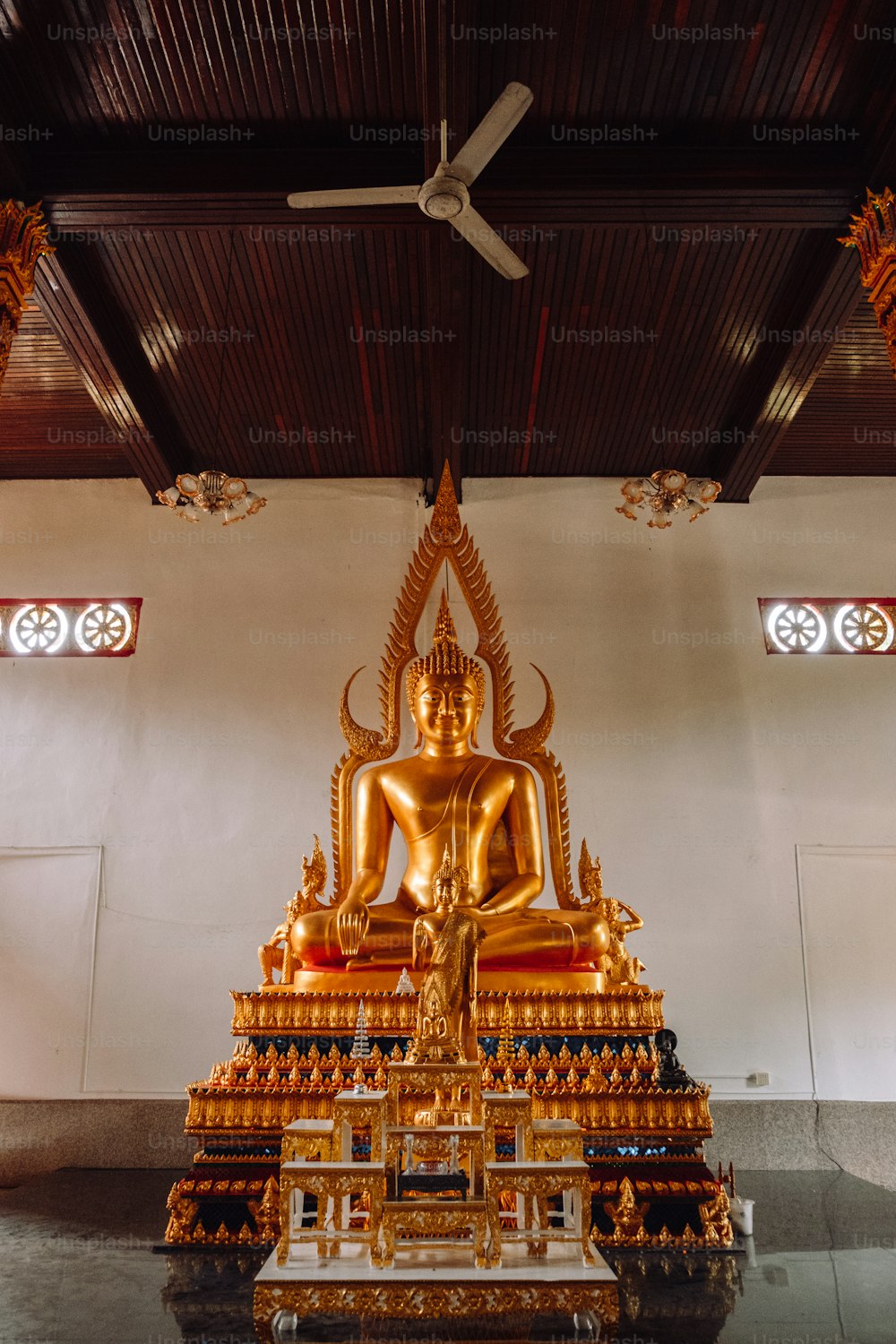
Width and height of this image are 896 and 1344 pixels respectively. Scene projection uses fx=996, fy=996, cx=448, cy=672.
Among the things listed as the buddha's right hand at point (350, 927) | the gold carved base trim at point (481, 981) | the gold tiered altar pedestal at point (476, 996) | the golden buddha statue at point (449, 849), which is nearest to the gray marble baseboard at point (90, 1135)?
the gold tiered altar pedestal at point (476, 996)

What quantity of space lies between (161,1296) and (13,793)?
5.15m

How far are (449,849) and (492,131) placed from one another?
10.6ft

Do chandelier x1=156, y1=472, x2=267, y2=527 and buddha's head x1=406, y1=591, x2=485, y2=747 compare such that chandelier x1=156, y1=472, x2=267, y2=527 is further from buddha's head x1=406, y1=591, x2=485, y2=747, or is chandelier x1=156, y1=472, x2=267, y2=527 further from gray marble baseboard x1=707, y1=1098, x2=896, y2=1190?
gray marble baseboard x1=707, y1=1098, x2=896, y2=1190

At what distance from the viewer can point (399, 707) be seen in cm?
557

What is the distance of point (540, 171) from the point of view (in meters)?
5.40

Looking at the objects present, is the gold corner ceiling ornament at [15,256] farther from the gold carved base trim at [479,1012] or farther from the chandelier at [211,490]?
the gold carved base trim at [479,1012]

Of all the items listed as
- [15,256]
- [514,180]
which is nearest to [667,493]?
A: [514,180]

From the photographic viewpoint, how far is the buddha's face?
18.1ft

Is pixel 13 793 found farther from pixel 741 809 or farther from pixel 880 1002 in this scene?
pixel 880 1002

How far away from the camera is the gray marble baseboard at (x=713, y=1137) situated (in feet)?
20.4

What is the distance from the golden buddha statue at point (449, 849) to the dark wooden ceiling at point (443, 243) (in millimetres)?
2261

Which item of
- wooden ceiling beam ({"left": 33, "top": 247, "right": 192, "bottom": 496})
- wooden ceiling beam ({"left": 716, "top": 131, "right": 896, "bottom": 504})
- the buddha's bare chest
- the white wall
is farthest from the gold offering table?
wooden ceiling beam ({"left": 33, "top": 247, "right": 192, "bottom": 496})

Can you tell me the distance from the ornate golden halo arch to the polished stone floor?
204 cm

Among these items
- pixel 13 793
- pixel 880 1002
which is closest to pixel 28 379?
pixel 13 793
